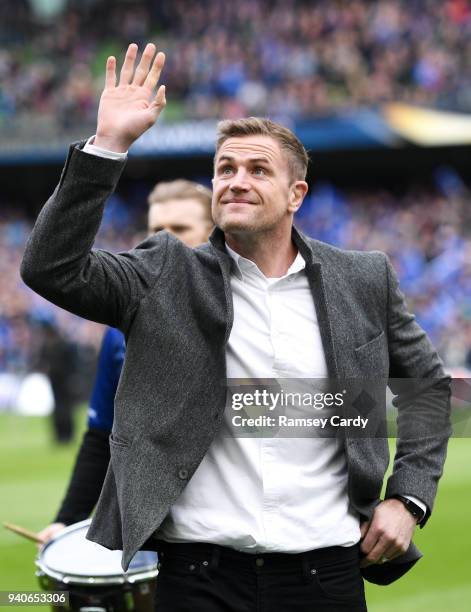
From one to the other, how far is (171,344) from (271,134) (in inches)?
26.4

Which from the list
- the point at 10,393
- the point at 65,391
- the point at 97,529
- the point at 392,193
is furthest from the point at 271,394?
the point at 392,193

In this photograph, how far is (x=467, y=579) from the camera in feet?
24.4

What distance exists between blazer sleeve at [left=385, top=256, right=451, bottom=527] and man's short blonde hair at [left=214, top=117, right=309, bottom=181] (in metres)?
0.43

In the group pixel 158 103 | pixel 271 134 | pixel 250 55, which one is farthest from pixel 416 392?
pixel 250 55

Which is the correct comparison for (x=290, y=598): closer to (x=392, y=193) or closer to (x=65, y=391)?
(x=65, y=391)

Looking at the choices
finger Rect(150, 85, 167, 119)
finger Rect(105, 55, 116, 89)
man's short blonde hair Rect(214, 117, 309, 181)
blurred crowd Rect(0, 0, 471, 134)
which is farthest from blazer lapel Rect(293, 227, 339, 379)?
blurred crowd Rect(0, 0, 471, 134)

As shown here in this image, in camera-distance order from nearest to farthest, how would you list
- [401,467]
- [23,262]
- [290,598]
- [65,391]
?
[23,262] < [290,598] < [401,467] < [65,391]

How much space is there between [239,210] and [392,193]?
25314 mm

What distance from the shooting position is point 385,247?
23.9m

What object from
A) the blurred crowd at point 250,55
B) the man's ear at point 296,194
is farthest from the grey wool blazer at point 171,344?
the blurred crowd at point 250,55

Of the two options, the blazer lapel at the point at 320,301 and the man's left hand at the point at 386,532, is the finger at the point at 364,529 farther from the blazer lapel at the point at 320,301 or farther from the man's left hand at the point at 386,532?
the blazer lapel at the point at 320,301

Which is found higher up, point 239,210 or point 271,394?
point 239,210

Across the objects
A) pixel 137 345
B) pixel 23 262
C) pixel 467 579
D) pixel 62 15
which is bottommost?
pixel 467 579

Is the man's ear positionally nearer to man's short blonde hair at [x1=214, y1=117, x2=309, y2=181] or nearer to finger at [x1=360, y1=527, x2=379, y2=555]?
man's short blonde hair at [x1=214, y1=117, x2=309, y2=181]
